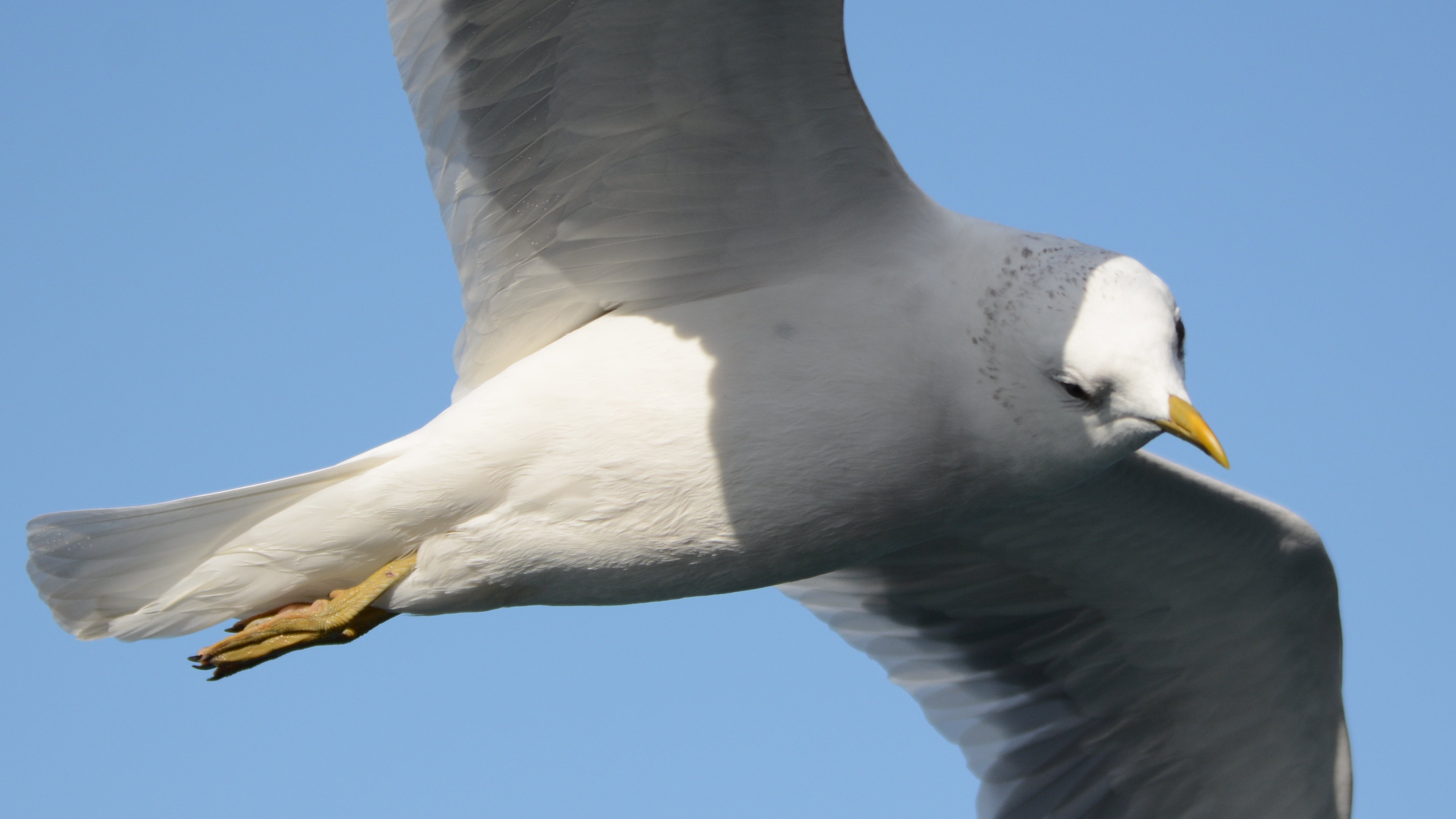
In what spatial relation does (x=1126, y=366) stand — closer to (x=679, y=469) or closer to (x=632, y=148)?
(x=679, y=469)

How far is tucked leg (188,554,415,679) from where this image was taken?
3480 mm

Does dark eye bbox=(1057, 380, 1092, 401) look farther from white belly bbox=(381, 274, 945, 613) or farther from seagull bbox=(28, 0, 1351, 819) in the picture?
white belly bbox=(381, 274, 945, 613)

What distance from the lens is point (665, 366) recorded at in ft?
11.5

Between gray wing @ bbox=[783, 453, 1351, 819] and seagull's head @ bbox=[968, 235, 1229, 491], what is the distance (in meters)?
1.42

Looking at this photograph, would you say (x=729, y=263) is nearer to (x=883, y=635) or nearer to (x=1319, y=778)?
(x=883, y=635)

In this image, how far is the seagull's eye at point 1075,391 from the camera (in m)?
3.00

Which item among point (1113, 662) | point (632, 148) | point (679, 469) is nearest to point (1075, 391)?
point (679, 469)

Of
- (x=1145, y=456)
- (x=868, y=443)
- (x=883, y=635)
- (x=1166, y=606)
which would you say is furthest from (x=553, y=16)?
(x=1166, y=606)

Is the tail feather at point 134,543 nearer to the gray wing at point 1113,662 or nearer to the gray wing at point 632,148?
the gray wing at point 632,148

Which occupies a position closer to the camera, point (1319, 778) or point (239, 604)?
point (239, 604)

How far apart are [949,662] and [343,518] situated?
2523 mm

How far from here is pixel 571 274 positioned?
3686mm

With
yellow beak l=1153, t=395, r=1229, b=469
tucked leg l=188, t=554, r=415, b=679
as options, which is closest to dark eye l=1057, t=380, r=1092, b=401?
yellow beak l=1153, t=395, r=1229, b=469

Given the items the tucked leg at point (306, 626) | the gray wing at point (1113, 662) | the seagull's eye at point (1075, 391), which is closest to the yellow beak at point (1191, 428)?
the seagull's eye at point (1075, 391)
